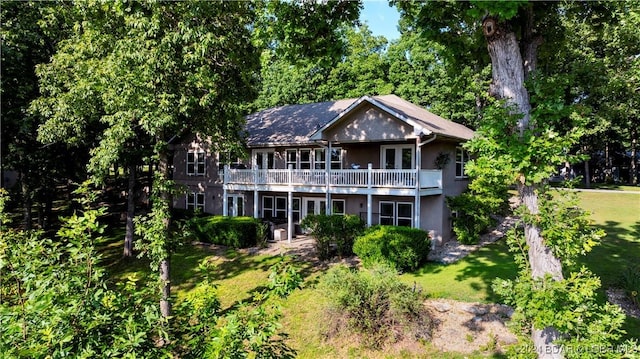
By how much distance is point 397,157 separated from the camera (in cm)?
1884

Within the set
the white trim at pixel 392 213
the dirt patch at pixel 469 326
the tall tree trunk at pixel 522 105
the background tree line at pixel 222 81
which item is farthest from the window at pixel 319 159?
the tall tree trunk at pixel 522 105

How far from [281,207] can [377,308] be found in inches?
542

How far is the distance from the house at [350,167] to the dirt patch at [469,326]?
581cm

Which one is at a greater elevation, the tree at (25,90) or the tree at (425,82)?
the tree at (425,82)

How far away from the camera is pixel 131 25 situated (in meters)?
10.7

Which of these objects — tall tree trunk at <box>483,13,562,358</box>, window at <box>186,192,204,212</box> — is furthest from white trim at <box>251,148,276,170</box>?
tall tree trunk at <box>483,13,562,358</box>

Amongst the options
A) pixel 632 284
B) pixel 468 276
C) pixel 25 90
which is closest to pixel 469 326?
pixel 468 276

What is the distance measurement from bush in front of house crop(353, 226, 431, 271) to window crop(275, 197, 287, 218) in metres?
8.88

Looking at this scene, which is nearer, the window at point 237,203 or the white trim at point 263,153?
the white trim at point 263,153

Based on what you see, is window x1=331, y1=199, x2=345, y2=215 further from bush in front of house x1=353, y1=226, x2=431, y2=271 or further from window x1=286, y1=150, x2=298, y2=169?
bush in front of house x1=353, y1=226, x2=431, y2=271

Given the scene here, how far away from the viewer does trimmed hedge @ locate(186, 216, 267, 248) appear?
1881 centimetres

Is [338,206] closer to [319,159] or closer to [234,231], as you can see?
[319,159]

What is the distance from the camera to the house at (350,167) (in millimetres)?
17203

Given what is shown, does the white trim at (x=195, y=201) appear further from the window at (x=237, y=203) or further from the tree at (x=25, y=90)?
the tree at (x=25, y=90)
